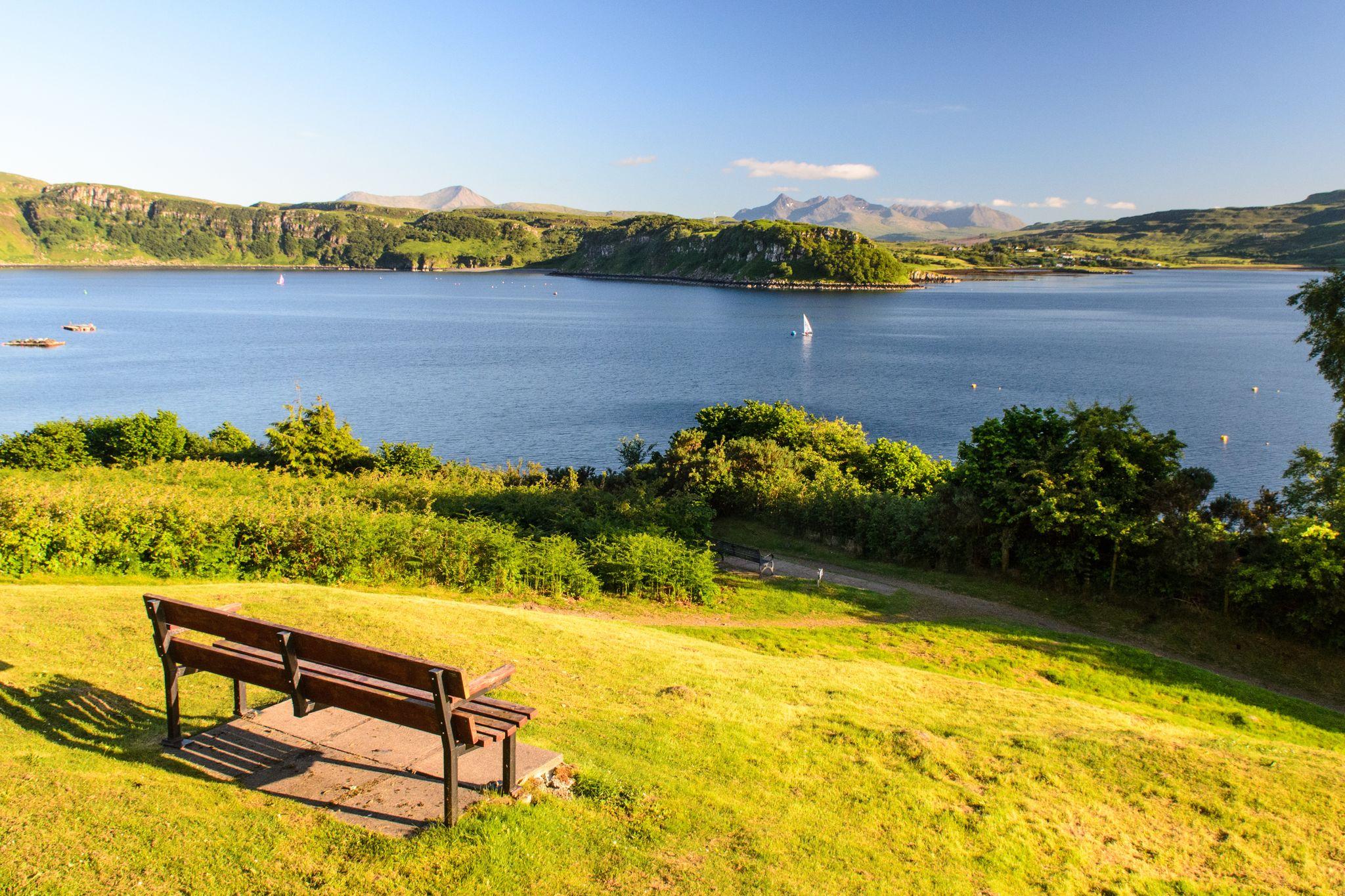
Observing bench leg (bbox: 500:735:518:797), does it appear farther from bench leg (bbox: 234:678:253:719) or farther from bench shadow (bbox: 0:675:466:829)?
bench leg (bbox: 234:678:253:719)

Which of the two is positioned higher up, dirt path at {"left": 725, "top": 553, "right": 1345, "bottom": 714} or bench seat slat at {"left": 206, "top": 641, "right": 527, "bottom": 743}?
bench seat slat at {"left": 206, "top": 641, "right": 527, "bottom": 743}

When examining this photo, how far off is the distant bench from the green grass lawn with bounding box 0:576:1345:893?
26.5 ft

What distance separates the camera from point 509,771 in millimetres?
6441

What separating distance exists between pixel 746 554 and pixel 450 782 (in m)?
16.9

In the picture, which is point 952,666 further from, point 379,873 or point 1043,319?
point 1043,319

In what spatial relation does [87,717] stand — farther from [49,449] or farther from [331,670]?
[49,449]

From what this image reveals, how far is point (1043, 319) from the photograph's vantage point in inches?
5359

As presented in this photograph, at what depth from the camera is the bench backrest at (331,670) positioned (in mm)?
5988

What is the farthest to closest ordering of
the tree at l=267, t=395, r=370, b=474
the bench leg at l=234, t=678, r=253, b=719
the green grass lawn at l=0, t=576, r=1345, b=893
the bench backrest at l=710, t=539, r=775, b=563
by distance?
the tree at l=267, t=395, r=370, b=474 < the bench backrest at l=710, t=539, r=775, b=563 < the bench leg at l=234, t=678, r=253, b=719 < the green grass lawn at l=0, t=576, r=1345, b=893

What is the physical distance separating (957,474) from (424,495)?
15.2 m

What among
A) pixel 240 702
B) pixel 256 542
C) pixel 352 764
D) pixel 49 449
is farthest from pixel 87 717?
pixel 49 449

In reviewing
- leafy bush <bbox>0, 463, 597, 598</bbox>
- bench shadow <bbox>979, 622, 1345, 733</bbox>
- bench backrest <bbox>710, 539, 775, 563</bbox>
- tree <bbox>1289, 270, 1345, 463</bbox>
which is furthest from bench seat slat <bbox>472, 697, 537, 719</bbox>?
tree <bbox>1289, 270, 1345, 463</bbox>

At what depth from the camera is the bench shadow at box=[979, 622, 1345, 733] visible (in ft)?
49.0

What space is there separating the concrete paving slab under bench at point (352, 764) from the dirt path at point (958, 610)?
1100 cm
